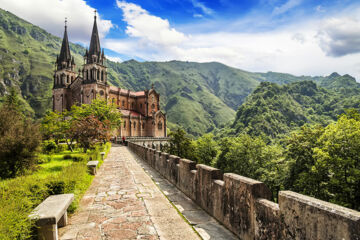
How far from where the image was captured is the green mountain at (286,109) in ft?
303

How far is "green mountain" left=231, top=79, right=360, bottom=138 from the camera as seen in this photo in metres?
92.4

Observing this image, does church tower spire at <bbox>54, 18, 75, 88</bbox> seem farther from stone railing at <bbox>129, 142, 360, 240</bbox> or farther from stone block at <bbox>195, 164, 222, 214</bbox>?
stone railing at <bbox>129, 142, 360, 240</bbox>

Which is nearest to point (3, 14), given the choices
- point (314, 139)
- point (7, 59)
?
point (7, 59)

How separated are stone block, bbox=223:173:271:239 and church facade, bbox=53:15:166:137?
46.9 m

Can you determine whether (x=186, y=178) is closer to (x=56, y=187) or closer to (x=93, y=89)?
(x=56, y=187)

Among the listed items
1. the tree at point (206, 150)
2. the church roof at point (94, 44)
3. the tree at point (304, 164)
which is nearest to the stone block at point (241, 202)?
the tree at point (304, 164)

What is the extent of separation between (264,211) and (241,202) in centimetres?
64

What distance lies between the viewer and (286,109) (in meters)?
109

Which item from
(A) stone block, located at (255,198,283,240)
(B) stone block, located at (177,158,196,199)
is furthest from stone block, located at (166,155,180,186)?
(A) stone block, located at (255,198,283,240)

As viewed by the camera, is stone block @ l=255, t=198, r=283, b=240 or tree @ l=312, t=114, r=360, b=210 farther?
tree @ l=312, t=114, r=360, b=210

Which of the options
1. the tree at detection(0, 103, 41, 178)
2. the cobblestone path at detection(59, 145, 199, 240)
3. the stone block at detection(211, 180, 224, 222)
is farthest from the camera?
the tree at detection(0, 103, 41, 178)

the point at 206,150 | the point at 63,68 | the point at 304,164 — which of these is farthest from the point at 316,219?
the point at 63,68

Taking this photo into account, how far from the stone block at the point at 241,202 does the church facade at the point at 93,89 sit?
46.9 meters

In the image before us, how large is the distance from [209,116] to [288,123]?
88111 millimetres
